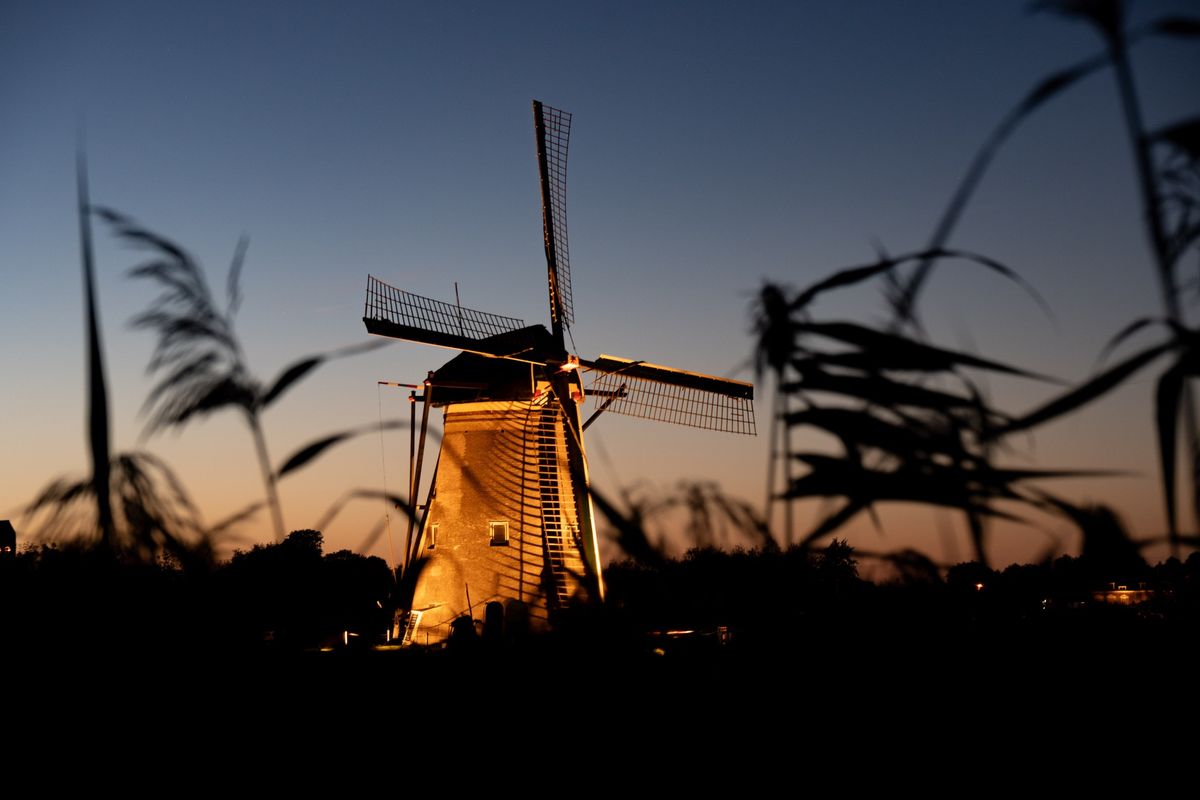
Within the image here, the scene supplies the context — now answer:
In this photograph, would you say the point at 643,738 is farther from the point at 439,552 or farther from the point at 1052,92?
the point at 439,552

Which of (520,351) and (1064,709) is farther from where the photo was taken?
(520,351)

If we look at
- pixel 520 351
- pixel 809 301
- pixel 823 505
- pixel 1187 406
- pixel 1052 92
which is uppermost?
pixel 520 351

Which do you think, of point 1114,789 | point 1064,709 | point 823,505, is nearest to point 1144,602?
point 1064,709

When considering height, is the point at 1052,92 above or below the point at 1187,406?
above

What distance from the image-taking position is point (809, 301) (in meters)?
2.82

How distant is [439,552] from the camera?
19875 mm

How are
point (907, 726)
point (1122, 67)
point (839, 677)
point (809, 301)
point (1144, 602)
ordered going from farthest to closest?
1. point (1144, 602)
2. point (839, 677)
3. point (907, 726)
4. point (809, 301)
5. point (1122, 67)

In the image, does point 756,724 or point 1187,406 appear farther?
point 756,724

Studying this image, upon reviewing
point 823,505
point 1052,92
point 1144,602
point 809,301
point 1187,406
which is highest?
point 1052,92

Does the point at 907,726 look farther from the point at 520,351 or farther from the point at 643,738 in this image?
the point at 520,351

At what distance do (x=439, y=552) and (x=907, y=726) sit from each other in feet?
53.1

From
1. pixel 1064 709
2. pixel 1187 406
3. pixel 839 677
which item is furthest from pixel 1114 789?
pixel 1187 406

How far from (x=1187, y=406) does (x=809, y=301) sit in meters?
1.11

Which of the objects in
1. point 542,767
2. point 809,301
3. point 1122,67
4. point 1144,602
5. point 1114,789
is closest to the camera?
point 1122,67
